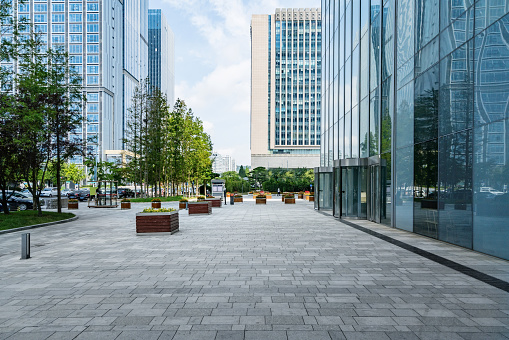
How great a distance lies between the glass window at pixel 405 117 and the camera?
13.7 meters

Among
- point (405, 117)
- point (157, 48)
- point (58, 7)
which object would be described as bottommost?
point (405, 117)

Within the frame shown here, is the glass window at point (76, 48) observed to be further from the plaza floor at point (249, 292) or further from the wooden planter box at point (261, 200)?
the plaza floor at point (249, 292)

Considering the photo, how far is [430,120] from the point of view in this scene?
1221cm

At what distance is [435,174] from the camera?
11.7 meters

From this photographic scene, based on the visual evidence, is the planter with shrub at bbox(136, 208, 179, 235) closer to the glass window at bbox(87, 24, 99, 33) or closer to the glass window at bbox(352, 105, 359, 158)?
the glass window at bbox(352, 105, 359, 158)

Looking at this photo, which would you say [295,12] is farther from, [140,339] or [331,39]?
[140,339]

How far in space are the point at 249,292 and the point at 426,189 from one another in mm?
8817

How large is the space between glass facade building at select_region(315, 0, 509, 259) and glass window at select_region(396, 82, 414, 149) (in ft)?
0.13

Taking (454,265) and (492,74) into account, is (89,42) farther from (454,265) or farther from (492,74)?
(454,265)

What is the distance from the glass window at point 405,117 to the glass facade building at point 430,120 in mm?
40

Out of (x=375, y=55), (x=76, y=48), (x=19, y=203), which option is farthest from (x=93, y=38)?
(x=375, y=55)

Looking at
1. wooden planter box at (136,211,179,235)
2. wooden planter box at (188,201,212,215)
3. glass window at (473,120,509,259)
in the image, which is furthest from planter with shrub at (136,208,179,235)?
glass window at (473,120,509,259)

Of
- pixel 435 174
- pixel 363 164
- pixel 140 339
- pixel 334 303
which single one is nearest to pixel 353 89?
pixel 363 164

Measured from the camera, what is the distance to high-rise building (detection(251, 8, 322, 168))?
112 meters
